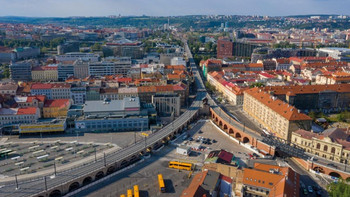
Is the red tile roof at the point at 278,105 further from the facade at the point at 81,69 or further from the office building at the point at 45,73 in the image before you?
the office building at the point at 45,73

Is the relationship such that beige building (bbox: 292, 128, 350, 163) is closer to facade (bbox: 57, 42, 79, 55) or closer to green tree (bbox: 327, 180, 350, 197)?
green tree (bbox: 327, 180, 350, 197)

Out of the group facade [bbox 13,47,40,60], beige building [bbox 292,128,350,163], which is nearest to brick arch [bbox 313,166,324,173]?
beige building [bbox 292,128,350,163]

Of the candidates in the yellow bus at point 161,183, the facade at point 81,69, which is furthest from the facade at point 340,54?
the yellow bus at point 161,183

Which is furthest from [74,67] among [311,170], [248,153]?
[311,170]

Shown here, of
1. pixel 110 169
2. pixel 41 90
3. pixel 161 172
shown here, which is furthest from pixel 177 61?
pixel 110 169

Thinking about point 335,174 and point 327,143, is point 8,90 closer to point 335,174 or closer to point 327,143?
point 327,143

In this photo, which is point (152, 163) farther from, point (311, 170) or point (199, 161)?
point (311, 170)
